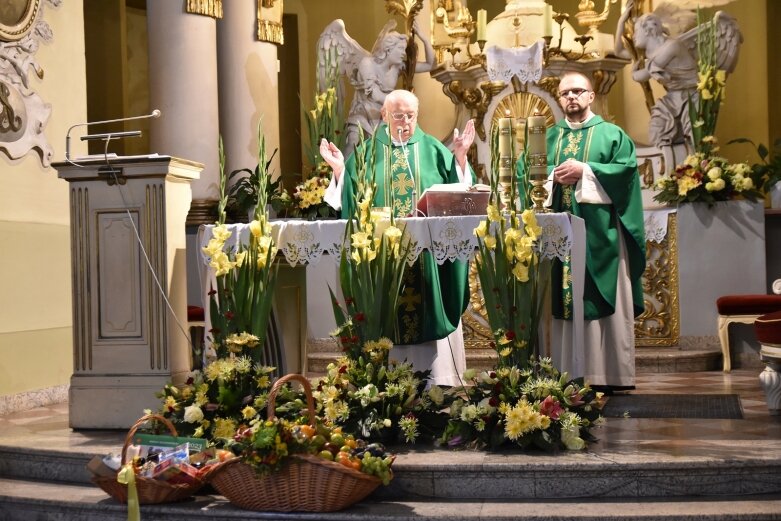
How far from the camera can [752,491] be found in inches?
189

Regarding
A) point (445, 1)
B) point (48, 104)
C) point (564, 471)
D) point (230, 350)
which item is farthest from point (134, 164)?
point (445, 1)

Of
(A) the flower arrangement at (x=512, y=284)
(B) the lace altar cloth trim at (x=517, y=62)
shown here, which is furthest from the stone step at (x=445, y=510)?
(B) the lace altar cloth trim at (x=517, y=62)

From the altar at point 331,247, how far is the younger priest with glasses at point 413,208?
321 mm

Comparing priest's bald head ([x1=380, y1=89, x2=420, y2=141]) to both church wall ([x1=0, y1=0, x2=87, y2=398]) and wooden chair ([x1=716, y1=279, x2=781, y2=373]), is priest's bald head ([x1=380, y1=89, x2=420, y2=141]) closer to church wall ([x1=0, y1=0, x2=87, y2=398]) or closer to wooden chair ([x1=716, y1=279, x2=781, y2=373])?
church wall ([x1=0, y1=0, x2=87, y2=398])

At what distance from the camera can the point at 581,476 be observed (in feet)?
15.7

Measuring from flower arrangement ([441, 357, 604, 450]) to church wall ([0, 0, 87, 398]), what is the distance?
321cm

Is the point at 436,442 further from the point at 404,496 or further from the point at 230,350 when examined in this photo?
the point at 230,350

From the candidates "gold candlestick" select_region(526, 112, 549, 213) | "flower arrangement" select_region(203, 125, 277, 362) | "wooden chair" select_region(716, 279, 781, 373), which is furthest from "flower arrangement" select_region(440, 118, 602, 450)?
"wooden chair" select_region(716, 279, 781, 373)

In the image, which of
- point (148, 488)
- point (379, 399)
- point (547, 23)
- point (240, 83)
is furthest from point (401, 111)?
point (240, 83)

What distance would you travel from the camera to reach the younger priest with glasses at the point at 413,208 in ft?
21.0

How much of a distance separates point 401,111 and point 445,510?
8.60 feet

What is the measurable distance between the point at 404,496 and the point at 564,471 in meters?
0.64

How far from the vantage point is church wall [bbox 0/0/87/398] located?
288 inches

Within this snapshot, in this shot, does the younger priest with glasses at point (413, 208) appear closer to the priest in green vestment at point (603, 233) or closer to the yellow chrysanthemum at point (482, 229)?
the priest in green vestment at point (603, 233)
